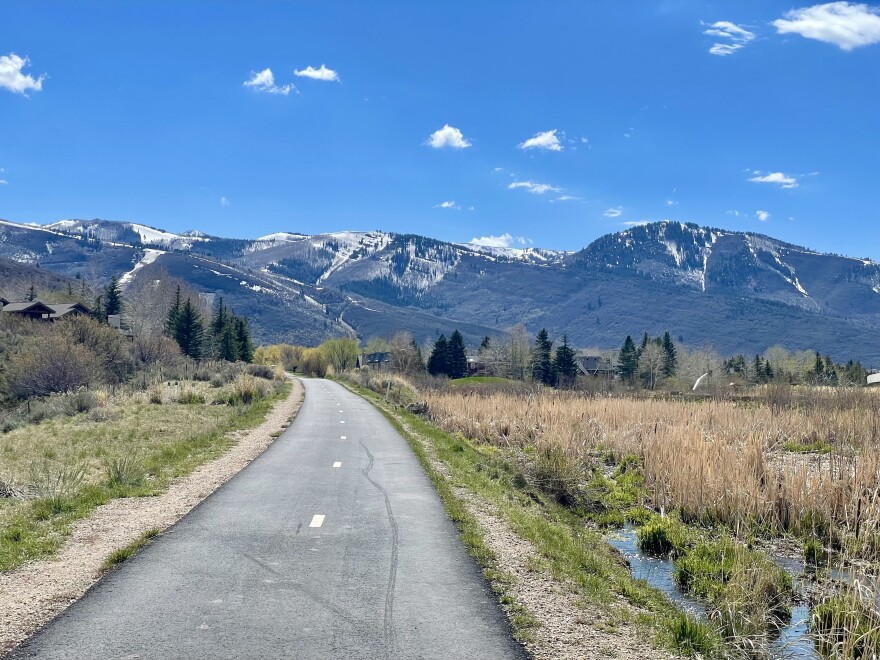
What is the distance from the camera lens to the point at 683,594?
959 centimetres

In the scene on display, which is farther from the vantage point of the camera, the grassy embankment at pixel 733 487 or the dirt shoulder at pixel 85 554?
the grassy embankment at pixel 733 487

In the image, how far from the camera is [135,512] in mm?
11812

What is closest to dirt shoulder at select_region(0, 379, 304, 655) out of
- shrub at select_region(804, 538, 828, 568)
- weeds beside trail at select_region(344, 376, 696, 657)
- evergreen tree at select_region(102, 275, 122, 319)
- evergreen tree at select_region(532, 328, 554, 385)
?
weeds beside trail at select_region(344, 376, 696, 657)

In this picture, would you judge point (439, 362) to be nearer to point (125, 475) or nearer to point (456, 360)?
point (456, 360)

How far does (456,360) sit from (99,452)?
10080 cm

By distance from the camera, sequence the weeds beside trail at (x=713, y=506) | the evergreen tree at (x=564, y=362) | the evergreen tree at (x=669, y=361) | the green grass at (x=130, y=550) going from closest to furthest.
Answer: the weeds beside trail at (x=713, y=506)
the green grass at (x=130, y=550)
the evergreen tree at (x=564, y=362)
the evergreen tree at (x=669, y=361)

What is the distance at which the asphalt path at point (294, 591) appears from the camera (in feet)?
20.3

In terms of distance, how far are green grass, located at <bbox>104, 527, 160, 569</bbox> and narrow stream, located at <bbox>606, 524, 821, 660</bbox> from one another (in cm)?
669

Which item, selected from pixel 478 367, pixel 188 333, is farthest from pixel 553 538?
pixel 478 367

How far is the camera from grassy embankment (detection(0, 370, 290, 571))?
10.8 m

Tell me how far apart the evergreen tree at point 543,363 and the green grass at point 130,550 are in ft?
311

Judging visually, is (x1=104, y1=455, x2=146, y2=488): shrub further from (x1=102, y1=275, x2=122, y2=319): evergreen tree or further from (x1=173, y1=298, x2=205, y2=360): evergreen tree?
(x1=102, y1=275, x2=122, y2=319): evergreen tree

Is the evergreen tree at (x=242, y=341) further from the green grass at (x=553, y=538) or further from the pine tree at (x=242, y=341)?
the green grass at (x=553, y=538)

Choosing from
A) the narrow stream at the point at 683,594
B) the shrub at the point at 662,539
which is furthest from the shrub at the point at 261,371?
the shrub at the point at 662,539
